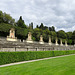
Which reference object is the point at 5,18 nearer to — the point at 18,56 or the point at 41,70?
the point at 18,56

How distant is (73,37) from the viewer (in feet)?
231

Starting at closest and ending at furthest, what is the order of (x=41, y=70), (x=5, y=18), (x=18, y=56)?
(x=41, y=70)
(x=18, y=56)
(x=5, y=18)

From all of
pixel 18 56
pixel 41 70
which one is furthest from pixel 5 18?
pixel 41 70

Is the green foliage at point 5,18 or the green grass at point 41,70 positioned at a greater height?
the green foliage at point 5,18

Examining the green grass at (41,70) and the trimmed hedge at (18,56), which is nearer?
the green grass at (41,70)

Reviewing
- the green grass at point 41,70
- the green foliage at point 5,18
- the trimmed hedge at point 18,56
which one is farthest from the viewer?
the green foliage at point 5,18

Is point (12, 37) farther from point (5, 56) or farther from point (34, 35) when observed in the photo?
point (34, 35)

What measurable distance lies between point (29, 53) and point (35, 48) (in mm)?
4737

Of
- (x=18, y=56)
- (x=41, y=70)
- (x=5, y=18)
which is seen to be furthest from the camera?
(x=5, y=18)

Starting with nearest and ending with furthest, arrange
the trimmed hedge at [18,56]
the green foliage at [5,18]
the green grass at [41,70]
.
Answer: the green grass at [41,70]
the trimmed hedge at [18,56]
the green foliage at [5,18]

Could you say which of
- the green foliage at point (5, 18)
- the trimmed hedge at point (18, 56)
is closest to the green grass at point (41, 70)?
the trimmed hedge at point (18, 56)

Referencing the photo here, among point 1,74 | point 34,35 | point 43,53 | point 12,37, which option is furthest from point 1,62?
point 34,35

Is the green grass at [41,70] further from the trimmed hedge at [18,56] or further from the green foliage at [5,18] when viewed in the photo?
the green foliage at [5,18]

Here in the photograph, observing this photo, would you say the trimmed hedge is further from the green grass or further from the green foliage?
the green foliage
